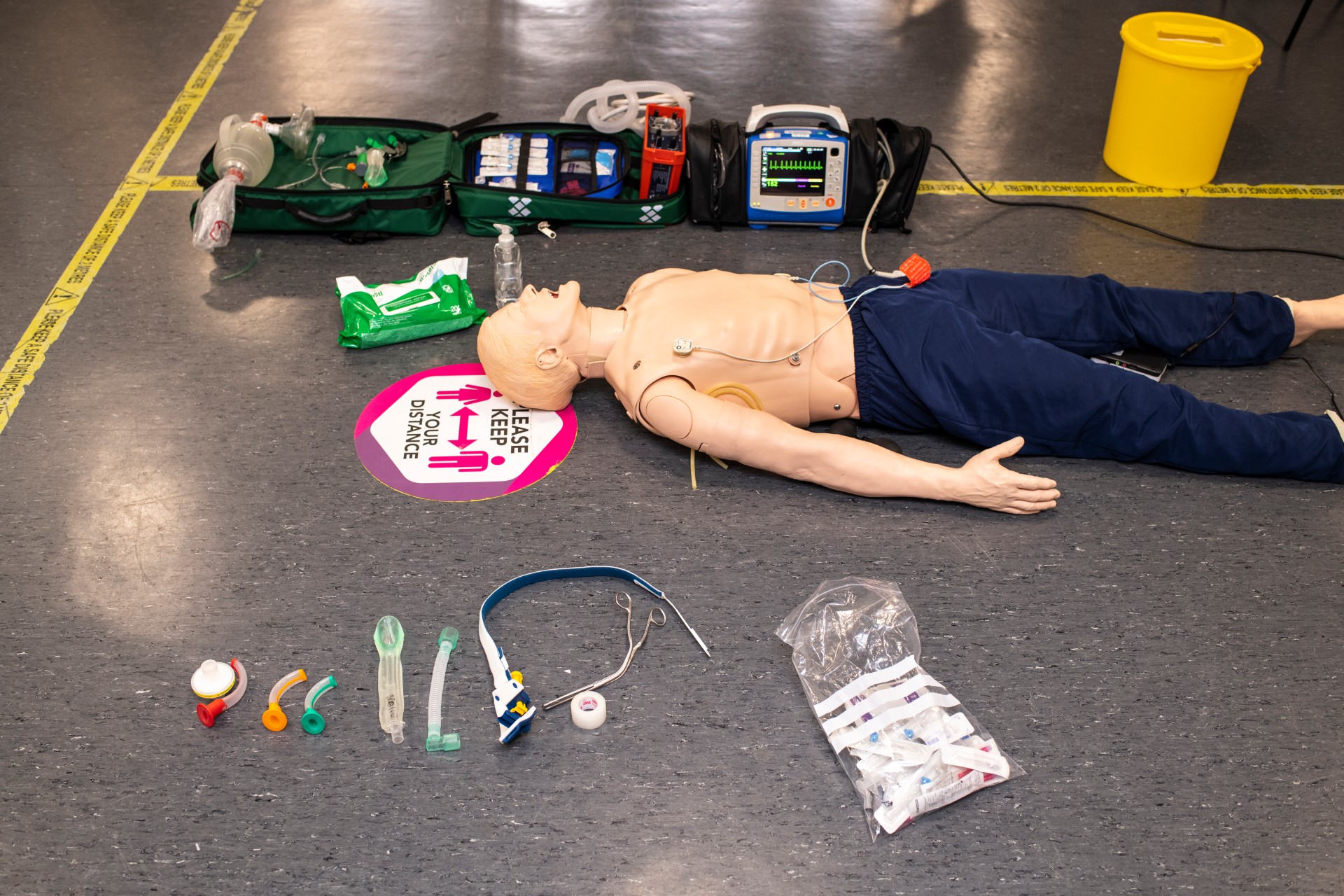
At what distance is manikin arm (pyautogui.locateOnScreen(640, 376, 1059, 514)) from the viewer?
9.46 ft

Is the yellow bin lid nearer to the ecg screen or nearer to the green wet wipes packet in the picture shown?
the ecg screen

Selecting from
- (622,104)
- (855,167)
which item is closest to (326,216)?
(622,104)

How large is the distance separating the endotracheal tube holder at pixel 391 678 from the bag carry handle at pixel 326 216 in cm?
193

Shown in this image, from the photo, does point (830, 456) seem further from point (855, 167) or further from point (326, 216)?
point (326, 216)

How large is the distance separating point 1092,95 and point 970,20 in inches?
39.6

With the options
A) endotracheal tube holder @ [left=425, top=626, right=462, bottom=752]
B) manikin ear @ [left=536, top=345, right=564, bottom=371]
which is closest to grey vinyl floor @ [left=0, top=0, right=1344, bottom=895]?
endotracheal tube holder @ [left=425, top=626, right=462, bottom=752]

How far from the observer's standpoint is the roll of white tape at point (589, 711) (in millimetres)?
2469

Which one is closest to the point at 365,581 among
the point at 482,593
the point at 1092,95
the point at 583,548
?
the point at 482,593

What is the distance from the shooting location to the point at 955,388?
299 centimetres

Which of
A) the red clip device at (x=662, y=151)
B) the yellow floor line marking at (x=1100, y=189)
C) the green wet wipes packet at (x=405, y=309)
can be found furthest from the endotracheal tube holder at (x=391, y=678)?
the yellow floor line marking at (x=1100, y=189)

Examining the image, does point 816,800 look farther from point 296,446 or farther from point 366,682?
point 296,446

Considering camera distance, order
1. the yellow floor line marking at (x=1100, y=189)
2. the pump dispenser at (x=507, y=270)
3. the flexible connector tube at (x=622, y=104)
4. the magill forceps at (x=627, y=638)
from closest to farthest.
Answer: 1. the magill forceps at (x=627, y=638)
2. the pump dispenser at (x=507, y=270)
3. the flexible connector tube at (x=622, y=104)
4. the yellow floor line marking at (x=1100, y=189)

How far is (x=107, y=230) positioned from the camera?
4125mm

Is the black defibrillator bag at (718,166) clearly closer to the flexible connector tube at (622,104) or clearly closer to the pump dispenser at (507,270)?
the flexible connector tube at (622,104)
